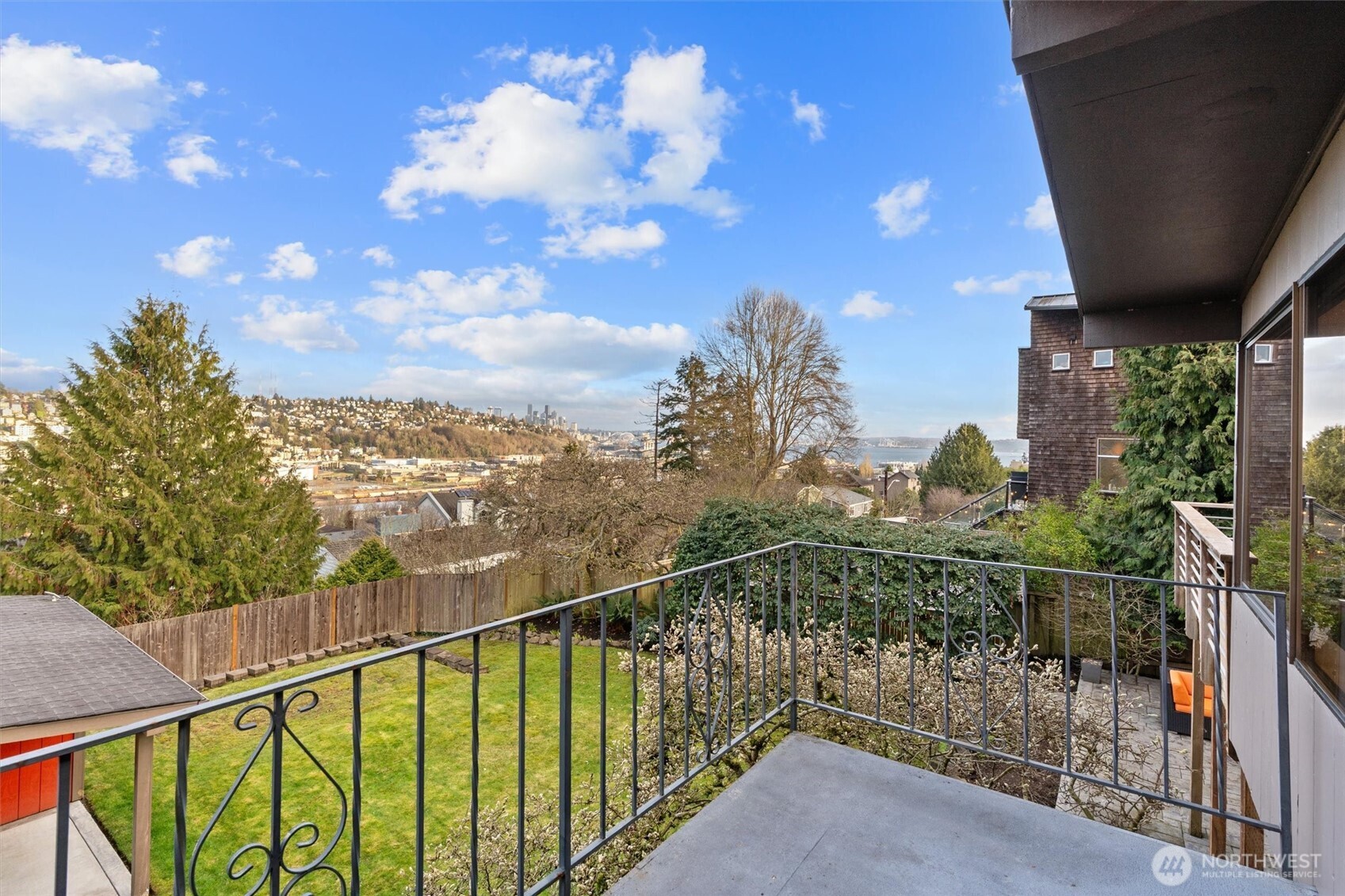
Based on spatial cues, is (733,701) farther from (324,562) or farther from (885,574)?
(324,562)

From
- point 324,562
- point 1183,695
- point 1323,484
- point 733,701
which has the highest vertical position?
point 1323,484

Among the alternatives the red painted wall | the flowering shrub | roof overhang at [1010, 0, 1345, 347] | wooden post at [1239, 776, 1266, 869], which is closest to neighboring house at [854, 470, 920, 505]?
the flowering shrub

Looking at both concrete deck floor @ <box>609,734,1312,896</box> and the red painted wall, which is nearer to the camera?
concrete deck floor @ <box>609,734,1312,896</box>

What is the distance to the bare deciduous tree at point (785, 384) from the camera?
583 inches

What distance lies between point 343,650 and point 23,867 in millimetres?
5408

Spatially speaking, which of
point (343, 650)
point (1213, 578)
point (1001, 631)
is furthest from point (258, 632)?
point (1213, 578)

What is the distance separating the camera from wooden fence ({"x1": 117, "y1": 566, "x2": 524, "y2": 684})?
8297mm

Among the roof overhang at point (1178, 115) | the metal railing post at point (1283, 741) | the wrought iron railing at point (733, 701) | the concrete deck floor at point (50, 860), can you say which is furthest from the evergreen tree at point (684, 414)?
the metal railing post at point (1283, 741)

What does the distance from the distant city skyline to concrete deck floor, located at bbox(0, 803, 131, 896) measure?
315 inches

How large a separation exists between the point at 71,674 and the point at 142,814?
5.12 feet

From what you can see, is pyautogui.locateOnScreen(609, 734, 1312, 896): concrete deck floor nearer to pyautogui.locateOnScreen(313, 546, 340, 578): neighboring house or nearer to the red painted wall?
the red painted wall

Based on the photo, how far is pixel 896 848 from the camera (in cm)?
184

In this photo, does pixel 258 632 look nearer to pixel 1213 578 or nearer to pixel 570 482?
pixel 570 482

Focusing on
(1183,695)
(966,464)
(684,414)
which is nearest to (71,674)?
(1183,695)
